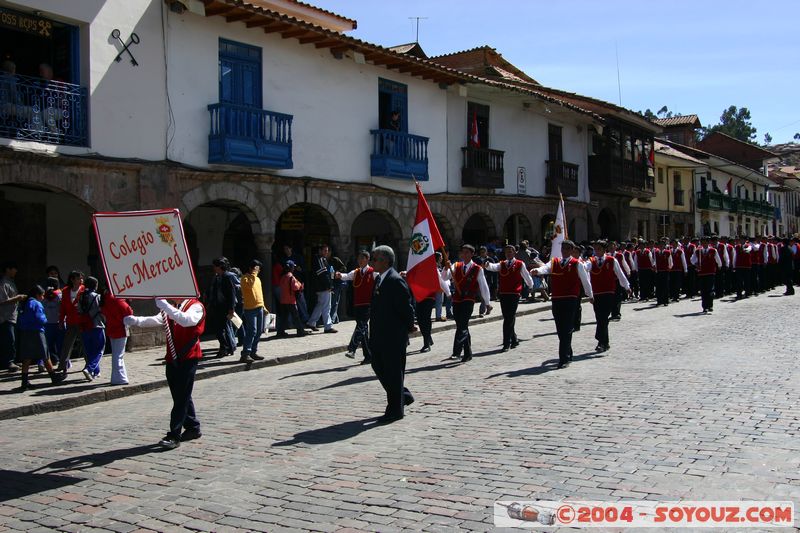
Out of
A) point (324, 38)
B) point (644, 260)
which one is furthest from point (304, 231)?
point (644, 260)

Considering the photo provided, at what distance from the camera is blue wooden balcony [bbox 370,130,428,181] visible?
2050cm

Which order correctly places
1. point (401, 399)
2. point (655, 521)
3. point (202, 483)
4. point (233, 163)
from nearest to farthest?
1. point (655, 521)
2. point (202, 483)
3. point (401, 399)
4. point (233, 163)

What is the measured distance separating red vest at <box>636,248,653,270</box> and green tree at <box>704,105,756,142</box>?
90958 millimetres

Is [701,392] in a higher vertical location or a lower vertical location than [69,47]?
lower

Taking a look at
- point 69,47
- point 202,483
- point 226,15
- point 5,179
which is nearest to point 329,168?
point 226,15

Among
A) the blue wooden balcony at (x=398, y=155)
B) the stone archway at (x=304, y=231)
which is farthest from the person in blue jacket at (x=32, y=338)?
the blue wooden balcony at (x=398, y=155)

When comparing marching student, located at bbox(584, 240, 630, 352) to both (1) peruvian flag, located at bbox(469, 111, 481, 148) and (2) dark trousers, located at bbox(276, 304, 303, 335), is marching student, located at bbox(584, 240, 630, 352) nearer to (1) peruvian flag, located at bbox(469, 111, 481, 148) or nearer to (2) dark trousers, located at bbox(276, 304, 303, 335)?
(2) dark trousers, located at bbox(276, 304, 303, 335)

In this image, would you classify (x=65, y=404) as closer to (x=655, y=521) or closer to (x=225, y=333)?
(x=225, y=333)

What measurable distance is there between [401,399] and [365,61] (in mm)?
13890

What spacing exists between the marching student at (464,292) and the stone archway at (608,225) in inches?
878

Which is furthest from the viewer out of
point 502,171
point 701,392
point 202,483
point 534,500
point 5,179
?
point 502,171

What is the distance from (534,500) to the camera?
207 inches

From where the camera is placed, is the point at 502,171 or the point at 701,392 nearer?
the point at 701,392

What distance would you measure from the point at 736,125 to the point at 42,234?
11417 centimetres
